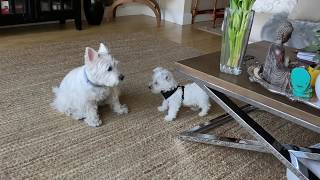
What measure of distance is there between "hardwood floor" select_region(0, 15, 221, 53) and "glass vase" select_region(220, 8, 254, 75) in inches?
77.2

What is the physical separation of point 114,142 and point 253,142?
27.2 inches

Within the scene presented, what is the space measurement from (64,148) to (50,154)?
8 centimetres

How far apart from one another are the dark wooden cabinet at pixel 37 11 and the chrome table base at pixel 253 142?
2.40m

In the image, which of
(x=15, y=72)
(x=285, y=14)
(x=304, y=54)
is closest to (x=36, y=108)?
(x=15, y=72)

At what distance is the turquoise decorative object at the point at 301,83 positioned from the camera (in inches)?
49.7

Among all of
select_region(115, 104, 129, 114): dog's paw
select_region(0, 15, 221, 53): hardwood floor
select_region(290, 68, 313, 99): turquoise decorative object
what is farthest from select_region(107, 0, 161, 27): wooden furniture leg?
select_region(290, 68, 313, 99): turquoise decorative object

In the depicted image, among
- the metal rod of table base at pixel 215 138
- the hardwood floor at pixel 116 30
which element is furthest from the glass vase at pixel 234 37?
the hardwood floor at pixel 116 30

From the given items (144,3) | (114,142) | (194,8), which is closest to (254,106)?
(114,142)

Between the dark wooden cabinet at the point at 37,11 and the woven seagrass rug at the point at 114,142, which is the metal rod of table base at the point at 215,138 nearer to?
the woven seagrass rug at the point at 114,142

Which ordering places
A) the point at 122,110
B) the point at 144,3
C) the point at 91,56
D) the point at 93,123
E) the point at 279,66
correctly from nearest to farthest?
the point at 279,66, the point at 91,56, the point at 93,123, the point at 122,110, the point at 144,3

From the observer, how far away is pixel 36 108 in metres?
2.01

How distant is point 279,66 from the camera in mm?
1408

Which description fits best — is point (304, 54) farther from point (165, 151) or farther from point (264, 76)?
point (165, 151)

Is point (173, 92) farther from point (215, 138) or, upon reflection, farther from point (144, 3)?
point (144, 3)
